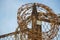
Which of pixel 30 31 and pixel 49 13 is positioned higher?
pixel 49 13

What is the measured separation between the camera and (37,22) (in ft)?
6.61

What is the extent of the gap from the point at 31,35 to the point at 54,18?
0.32 m

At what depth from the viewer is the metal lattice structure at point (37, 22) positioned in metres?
1.98

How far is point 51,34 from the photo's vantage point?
1964mm


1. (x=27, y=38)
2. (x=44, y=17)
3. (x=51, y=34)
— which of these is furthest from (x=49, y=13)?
(x=27, y=38)

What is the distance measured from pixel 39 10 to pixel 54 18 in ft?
0.72

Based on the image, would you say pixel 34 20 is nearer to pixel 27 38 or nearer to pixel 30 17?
pixel 30 17

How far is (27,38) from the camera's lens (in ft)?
6.86

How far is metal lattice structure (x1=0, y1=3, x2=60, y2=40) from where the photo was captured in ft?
6.50

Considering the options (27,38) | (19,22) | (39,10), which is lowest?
(27,38)

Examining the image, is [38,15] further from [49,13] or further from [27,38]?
[27,38]

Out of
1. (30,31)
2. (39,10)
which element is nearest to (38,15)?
(39,10)

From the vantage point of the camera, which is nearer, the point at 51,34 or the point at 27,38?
the point at 51,34

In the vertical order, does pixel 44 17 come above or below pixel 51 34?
above
